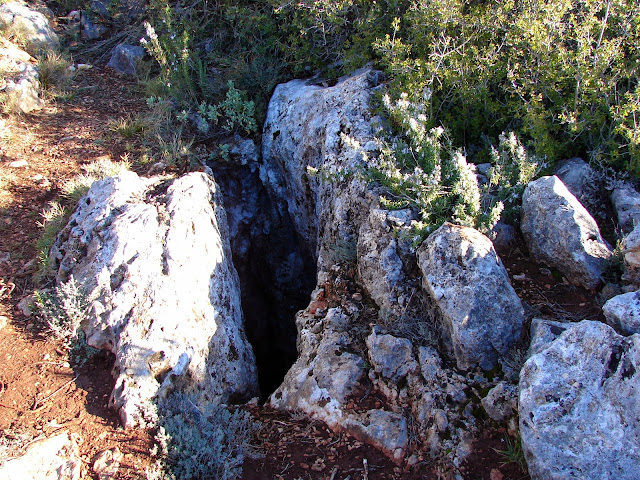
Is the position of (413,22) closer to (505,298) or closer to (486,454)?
(505,298)

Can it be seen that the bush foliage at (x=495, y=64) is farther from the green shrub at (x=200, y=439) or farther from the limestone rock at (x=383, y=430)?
the green shrub at (x=200, y=439)

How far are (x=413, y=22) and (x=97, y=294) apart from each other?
3996 millimetres

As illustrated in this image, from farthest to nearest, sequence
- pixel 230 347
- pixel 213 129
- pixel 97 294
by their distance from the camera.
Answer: pixel 213 129 → pixel 230 347 → pixel 97 294

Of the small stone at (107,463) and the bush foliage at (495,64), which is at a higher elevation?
the bush foliage at (495,64)

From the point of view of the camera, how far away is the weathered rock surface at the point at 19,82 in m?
5.86

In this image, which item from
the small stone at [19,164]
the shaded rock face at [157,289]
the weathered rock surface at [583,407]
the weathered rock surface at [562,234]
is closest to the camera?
the weathered rock surface at [583,407]

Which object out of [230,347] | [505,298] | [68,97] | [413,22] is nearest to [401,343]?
[505,298]

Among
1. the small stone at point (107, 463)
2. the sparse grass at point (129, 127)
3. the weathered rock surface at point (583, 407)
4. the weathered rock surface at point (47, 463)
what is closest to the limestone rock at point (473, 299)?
the weathered rock surface at point (583, 407)

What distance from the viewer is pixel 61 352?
3.53 meters

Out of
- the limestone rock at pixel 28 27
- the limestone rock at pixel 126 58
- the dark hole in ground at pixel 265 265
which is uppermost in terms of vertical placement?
the limestone rock at pixel 28 27

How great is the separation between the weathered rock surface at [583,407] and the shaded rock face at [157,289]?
2324 millimetres

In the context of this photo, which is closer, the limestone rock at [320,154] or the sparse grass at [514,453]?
the sparse grass at [514,453]

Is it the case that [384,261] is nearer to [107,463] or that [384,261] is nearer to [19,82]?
[107,463]

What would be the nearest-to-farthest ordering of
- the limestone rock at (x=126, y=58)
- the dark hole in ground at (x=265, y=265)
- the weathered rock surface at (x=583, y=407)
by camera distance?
the weathered rock surface at (x=583, y=407) < the dark hole in ground at (x=265, y=265) < the limestone rock at (x=126, y=58)
